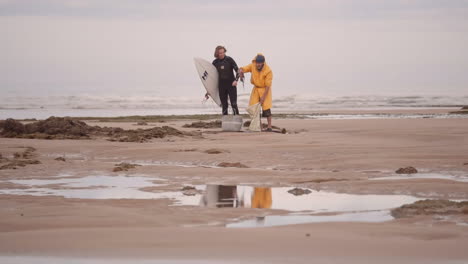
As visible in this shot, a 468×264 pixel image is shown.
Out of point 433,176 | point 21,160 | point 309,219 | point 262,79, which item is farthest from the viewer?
point 262,79

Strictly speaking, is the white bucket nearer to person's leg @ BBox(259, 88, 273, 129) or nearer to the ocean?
person's leg @ BBox(259, 88, 273, 129)

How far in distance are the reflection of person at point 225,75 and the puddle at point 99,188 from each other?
7801 millimetres

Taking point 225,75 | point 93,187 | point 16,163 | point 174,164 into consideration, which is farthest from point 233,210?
point 225,75

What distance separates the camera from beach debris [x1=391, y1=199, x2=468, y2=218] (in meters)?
5.53

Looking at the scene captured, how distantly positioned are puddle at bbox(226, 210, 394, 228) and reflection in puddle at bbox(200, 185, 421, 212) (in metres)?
0.25

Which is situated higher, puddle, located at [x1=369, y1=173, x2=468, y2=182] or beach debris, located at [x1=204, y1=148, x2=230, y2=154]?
beach debris, located at [x1=204, y1=148, x2=230, y2=154]

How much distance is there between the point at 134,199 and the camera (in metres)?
6.50

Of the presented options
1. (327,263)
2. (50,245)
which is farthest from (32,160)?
(327,263)

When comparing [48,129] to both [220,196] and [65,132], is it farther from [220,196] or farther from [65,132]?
[220,196]

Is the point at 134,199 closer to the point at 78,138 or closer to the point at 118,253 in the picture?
the point at 118,253

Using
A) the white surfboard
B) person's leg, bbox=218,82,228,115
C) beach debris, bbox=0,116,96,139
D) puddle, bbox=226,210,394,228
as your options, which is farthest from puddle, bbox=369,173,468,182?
the white surfboard

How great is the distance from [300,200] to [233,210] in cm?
83

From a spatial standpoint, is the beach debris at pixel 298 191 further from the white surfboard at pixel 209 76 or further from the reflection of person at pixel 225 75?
the white surfboard at pixel 209 76

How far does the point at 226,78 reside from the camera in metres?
15.8
